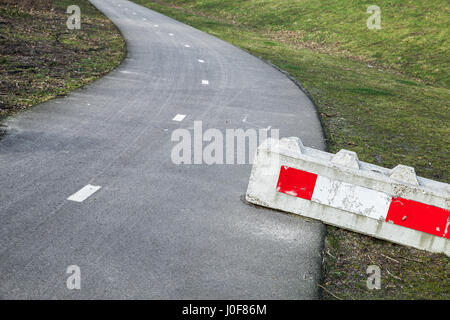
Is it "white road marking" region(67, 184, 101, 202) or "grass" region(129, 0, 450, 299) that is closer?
"grass" region(129, 0, 450, 299)

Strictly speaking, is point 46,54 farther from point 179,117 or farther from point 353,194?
point 353,194

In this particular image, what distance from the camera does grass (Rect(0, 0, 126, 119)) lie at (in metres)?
11.6

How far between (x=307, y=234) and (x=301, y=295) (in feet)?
4.73

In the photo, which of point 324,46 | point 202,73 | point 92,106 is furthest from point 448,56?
point 92,106

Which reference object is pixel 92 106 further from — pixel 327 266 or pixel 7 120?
pixel 327 266

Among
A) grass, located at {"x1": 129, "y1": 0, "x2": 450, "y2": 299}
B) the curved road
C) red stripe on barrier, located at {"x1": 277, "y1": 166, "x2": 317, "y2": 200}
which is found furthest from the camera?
red stripe on barrier, located at {"x1": 277, "y1": 166, "x2": 317, "y2": 200}

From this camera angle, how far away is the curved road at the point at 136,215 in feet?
15.6

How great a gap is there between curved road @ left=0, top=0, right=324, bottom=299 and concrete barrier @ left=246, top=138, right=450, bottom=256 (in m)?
0.29

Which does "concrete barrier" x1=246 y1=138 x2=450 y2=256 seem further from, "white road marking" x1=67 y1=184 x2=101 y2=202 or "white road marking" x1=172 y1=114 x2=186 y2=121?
"white road marking" x1=172 y1=114 x2=186 y2=121

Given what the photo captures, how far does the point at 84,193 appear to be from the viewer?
6539 millimetres

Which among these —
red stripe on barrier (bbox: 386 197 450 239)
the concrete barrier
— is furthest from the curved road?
red stripe on barrier (bbox: 386 197 450 239)

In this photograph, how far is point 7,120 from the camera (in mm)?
9320

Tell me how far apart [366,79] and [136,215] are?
16.5 m

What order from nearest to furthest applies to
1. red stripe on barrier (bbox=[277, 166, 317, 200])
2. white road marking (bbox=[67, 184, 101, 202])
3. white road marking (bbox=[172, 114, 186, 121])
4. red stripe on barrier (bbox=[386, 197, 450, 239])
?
red stripe on barrier (bbox=[386, 197, 450, 239]) < white road marking (bbox=[67, 184, 101, 202]) < red stripe on barrier (bbox=[277, 166, 317, 200]) < white road marking (bbox=[172, 114, 186, 121])
